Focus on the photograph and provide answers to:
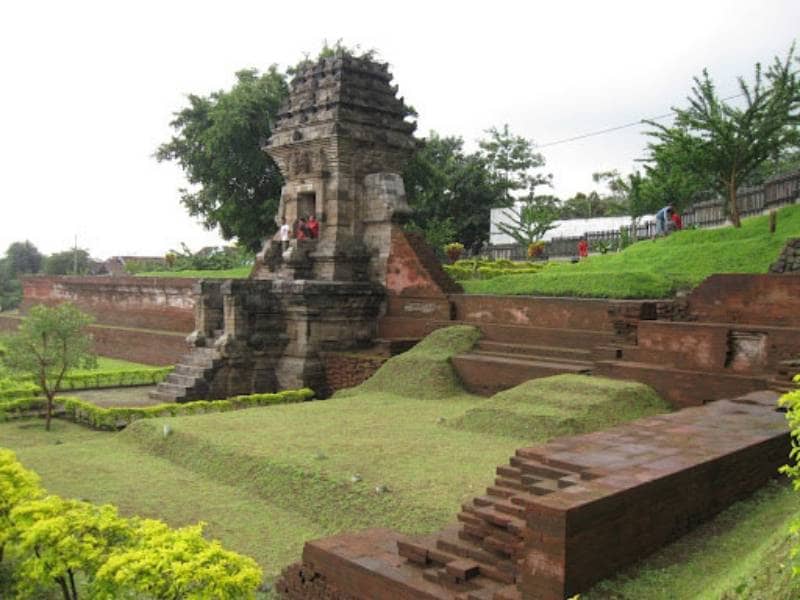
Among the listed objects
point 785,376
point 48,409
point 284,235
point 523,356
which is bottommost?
point 48,409

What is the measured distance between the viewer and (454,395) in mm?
11492

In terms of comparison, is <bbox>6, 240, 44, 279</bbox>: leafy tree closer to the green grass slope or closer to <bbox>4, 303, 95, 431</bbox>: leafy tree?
<bbox>4, 303, 95, 431</bbox>: leafy tree

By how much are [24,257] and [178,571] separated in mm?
54952

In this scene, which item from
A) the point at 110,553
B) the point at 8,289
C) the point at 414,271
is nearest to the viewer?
the point at 110,553

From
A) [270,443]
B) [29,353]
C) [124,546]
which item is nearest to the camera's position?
[124,546]

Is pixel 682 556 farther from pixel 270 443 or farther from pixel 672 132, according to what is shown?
pixel 672 132

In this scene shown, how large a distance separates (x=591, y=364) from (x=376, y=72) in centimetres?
808

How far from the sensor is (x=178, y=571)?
13.6 feet

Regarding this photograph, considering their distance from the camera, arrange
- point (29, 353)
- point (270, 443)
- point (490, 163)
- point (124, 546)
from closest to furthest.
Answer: point (124, 546)
point (270, 443)
point (29, 353)
point (490, 163)

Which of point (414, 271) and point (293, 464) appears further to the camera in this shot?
point (414, 271)

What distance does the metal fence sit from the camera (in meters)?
16.1

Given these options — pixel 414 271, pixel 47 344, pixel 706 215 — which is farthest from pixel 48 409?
pixel 706 215

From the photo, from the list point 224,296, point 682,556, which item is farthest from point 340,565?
point 224,296

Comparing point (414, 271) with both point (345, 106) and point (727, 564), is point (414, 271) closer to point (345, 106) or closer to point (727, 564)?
point (345, 106)
